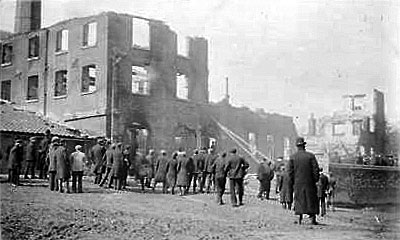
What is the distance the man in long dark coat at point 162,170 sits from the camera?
4.07 meters

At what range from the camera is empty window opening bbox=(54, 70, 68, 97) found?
4.50 meters

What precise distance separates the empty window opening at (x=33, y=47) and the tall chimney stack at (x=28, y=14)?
3.5 inches

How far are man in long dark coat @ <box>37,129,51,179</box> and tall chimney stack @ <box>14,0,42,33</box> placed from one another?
2.55 ft

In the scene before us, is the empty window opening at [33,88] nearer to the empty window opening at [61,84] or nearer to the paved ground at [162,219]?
the empty window opening at [61,84]

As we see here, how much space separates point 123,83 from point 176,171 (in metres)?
0.78

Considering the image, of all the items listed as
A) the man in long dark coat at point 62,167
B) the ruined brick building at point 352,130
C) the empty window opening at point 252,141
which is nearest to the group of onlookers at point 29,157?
the man in long dark coat at point 62,167

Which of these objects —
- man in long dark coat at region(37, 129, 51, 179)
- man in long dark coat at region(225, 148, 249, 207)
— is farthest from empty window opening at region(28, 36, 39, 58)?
man in long dark coat at region(225, 148, 249, 207)

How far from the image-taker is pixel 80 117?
459 centimetres

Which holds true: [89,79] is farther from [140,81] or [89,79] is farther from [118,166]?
[118,166]

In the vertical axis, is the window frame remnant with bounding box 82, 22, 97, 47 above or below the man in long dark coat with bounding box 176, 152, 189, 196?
above

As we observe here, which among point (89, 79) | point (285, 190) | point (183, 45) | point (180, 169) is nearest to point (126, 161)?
point (180, 169)

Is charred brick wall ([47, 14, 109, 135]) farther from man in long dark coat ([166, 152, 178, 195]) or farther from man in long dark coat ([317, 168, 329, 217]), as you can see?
man in long dark coat ([317, 168, 329, 217])

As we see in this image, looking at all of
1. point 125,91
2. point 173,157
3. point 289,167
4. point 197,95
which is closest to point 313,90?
point 289,167

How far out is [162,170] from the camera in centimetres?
414
